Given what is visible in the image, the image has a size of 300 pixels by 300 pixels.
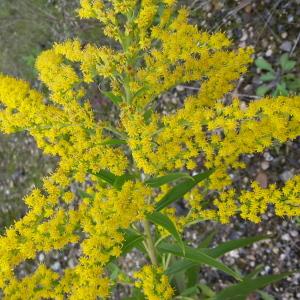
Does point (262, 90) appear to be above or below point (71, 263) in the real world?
above

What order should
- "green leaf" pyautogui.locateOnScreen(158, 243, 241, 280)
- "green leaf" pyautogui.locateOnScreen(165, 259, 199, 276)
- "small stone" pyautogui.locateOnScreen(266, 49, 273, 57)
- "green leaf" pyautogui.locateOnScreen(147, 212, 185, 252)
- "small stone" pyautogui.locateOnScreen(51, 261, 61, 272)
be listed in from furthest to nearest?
"small stone" pyautogui.locateOnScreen(51, 261, 61, 272)
"small stone" pyautogui.locateOnScreen(266, 49, 273, 57)
"green leaf" pyautogui.locateOnScreen(165, 259, 199, 276)
"green leaf" pyautogui.locateOnScreen(158, 243, 241, 280)
"green leaf" pyautogui.locateOnScreen(147, 212, 185, 252)

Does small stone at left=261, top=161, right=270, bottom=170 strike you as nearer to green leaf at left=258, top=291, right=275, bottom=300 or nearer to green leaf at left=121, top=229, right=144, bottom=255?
green leaf at left=258, top=291, right=275, bottom=300

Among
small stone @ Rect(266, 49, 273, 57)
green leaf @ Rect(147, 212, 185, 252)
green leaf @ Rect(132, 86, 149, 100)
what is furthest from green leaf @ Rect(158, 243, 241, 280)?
small stone @ Rect(266, 49, 273, 57)

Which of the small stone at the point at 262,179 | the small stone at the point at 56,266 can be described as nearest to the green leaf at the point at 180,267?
the small stone at the point at 262,179

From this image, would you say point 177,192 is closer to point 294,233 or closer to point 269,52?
point 294,233

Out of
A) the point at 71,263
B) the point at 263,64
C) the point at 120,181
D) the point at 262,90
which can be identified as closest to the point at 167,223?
the point at 120,181

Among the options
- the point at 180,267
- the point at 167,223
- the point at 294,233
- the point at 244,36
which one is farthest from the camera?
the point at 244,36

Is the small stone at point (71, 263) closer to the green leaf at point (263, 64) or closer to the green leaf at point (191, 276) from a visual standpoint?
the green leaf at point (191, 276)
